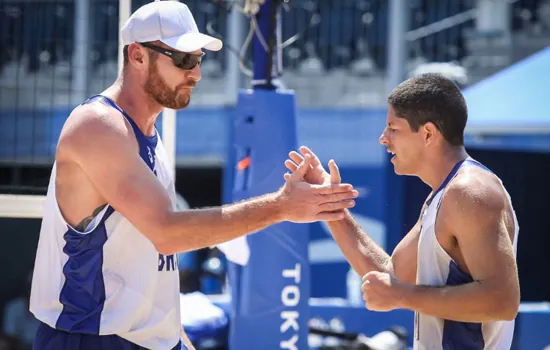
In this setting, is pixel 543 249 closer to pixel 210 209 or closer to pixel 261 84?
pixel 261 84

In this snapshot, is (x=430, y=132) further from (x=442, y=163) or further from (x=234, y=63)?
(x=234, y=63)

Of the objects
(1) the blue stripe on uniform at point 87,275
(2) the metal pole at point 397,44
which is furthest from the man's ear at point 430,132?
(2) the metal pole at point 397,44

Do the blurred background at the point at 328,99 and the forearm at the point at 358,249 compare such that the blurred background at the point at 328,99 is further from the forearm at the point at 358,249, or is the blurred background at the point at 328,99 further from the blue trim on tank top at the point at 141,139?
the forearm at the point at 358,249

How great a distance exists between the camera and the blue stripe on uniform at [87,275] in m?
2.78

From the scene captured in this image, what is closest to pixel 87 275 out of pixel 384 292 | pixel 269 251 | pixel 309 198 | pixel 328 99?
pixel 309 198

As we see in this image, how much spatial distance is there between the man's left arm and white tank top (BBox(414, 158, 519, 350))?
0.23 ft

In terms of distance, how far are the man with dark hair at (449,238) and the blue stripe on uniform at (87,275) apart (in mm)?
796

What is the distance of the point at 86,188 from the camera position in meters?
2.78

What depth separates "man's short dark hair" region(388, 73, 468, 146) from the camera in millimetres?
2752

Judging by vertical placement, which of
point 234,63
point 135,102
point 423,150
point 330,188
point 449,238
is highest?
point 234,63

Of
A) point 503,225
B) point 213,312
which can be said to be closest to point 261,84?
point 213,312

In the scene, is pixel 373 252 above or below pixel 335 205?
below

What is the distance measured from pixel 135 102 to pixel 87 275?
585mm

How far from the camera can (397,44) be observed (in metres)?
12.3
